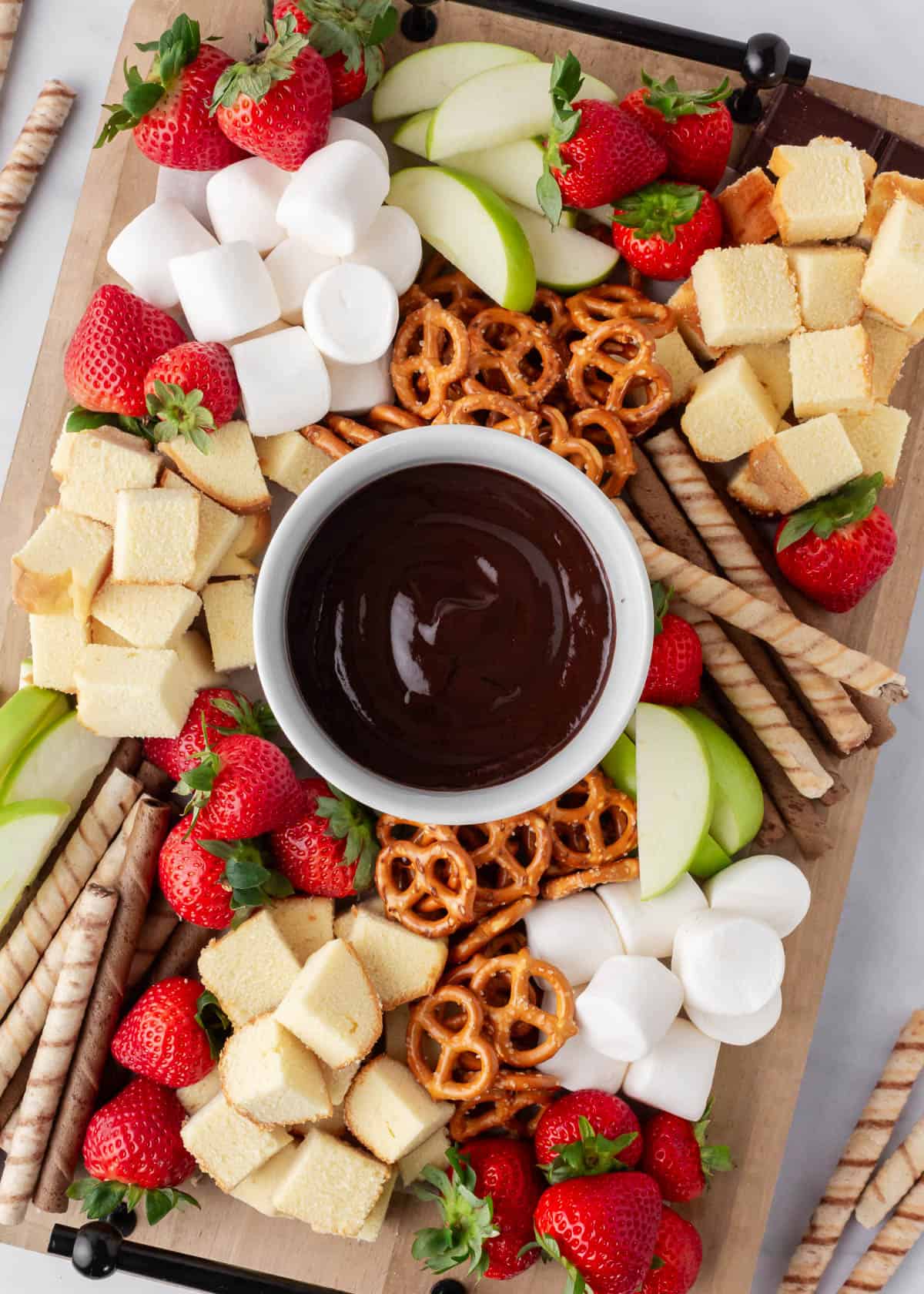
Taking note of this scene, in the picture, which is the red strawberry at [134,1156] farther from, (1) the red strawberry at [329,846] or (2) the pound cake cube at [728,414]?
(2) the pound cake cube at [728,414]

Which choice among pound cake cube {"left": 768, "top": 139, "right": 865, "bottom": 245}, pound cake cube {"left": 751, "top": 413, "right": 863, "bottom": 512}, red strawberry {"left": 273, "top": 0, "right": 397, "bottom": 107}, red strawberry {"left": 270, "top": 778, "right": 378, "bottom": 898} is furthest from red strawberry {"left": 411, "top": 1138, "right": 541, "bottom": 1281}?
red strawberry {"left": 273, "top": 0, "right": 397, "bottom": 107}

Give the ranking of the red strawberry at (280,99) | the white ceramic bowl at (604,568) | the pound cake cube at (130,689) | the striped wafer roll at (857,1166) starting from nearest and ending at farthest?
1. the white ceramic bowl at (604,568)
2. the red strawberry at (280,99)
3. the pound cake cube at (130,689)
4. the striped wafer roll at (857,1166)

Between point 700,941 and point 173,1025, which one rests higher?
point 700,941

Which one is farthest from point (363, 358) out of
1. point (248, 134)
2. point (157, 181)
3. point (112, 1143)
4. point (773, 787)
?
point (112, 1143)

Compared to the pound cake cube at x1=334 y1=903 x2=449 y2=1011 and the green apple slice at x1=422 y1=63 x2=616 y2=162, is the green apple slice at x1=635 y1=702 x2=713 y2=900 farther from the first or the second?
the green apple slice at x1=422 y1=63 x2=616 y2=162

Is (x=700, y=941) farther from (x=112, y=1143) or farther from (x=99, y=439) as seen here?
(x=99, y=439)

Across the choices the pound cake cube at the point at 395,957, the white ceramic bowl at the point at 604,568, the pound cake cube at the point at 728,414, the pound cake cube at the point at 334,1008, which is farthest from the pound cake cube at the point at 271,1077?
the pound cake cube at the point at 728,414

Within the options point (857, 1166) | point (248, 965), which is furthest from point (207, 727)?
point (857, 1166)

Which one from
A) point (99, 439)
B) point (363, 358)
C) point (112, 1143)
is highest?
point (363, 358)
